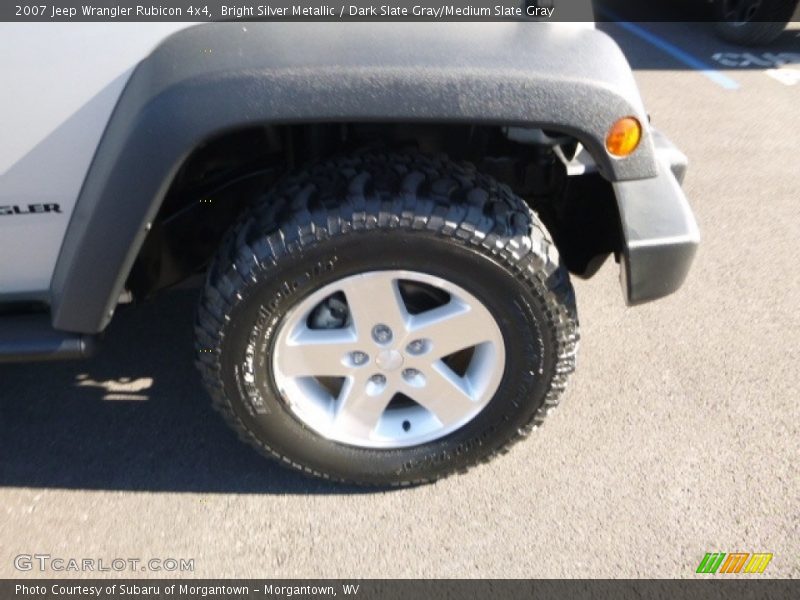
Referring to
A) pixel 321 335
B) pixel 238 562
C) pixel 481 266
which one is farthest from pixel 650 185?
pixel 238 562

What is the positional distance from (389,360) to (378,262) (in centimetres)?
35

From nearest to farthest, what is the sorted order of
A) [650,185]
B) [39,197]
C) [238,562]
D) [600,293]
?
[39,197], [650,185], [238,562], [600,293]

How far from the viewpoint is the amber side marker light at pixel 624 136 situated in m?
1.62

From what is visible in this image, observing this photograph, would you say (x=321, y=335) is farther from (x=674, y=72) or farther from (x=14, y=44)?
(x=674, y=72)

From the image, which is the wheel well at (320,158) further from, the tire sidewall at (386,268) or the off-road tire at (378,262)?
the tire sidewall at (386,268)

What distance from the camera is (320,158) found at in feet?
6.43

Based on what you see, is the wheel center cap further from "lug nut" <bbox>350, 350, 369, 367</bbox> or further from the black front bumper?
the black front bumper

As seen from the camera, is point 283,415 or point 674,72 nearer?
point 283,415

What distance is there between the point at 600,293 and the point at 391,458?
1330 mm

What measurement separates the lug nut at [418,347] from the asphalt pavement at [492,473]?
0.48 meters

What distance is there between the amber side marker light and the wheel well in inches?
11.7

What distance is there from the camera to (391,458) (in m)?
2.10
